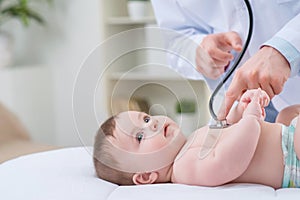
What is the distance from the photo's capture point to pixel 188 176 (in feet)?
3.22

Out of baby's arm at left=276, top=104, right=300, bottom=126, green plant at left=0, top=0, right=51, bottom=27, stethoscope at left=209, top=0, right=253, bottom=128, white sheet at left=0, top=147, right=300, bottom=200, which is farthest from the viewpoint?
green plant at left=0, top=0, right=51, bottom=27

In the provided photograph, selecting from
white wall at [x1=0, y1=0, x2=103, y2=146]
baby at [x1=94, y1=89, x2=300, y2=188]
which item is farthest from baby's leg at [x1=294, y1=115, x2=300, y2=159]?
white wall at [x1=0, y1=0, x2=103, y2=146]

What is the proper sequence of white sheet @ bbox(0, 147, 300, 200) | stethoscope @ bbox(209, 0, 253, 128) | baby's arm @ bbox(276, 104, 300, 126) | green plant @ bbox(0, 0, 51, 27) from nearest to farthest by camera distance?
white sheet @ bbox(0, 147, 300, 200) < stethoscope @ bbox(209, 0, 253, 128) < baby's arm @ bbox(276, 104, 300, 126) < green plant @ bbox(0, 0, 51, 27)

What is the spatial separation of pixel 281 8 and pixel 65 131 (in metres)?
2.48

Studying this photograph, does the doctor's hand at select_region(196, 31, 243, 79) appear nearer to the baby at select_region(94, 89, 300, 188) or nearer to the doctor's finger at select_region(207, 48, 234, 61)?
the doctor's finger at select_region(207, 48, 234, 61)

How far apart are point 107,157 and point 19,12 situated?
8.06 ft

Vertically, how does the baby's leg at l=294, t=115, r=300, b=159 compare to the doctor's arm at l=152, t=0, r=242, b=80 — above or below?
below

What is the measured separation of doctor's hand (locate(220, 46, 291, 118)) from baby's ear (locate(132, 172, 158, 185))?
16 centimetres

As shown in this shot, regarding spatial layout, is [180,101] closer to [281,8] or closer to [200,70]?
[200,70]

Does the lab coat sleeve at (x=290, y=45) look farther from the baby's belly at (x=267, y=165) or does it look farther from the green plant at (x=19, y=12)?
the green plant at (x=19, y=12)

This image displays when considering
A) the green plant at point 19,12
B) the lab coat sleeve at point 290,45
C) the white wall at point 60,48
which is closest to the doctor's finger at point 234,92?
the lab coat sleeve at point 290,45

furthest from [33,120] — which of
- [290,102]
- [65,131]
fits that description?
[290,102]

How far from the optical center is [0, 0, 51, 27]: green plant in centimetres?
329

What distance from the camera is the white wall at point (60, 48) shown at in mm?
3312
